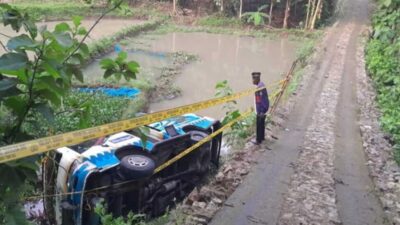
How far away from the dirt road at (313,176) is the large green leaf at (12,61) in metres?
3.33

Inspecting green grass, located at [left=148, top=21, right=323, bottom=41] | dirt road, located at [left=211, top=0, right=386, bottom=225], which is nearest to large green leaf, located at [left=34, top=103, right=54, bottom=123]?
dirt road, located at [left=211, top=0, right=386, bottom=225]

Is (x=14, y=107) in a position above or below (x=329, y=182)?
above

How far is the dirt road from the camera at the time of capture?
5180 millimetres

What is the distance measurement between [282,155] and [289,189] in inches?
58.0

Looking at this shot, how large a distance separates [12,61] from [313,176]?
211 inches

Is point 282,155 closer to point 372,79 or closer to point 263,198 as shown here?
point 263,198

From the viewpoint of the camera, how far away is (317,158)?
23.9 feet

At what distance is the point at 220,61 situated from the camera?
20297 mm

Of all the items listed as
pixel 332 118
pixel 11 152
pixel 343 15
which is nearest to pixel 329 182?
pixel 332 118

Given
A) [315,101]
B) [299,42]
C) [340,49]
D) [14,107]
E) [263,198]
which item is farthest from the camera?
[299,42]

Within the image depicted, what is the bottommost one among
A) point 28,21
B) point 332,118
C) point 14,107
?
point 332,118

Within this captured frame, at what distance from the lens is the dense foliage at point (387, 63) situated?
9663 millimetres

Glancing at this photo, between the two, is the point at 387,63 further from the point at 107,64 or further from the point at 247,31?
the point at 107,64

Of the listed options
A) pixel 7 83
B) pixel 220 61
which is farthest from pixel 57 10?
pixel 7 83
